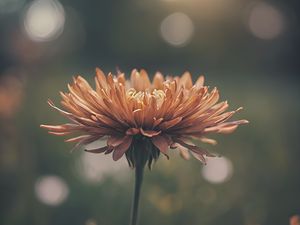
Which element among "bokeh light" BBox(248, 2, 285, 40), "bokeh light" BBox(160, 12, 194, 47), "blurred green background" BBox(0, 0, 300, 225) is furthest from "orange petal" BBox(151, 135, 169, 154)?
"bokeh light" BBox(160, 12, 194, 47)

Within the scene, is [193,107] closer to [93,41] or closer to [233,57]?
[233,57]

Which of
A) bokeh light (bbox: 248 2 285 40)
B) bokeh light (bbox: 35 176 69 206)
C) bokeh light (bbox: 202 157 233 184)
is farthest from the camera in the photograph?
bokeh light (bbox: 248 2 285 40)

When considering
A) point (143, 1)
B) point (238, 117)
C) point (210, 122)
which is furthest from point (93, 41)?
point (210, 122)

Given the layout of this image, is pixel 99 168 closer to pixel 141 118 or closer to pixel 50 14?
pixel 141 118

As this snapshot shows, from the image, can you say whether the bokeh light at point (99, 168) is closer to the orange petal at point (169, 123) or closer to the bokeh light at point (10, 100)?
the bokeh light at point (10, 100)

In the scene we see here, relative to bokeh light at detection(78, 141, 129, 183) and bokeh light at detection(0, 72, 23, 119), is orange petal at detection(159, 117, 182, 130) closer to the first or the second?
bokeh light at detection(78, 141, 129, 183)

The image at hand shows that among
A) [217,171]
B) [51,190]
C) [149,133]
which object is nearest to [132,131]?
[149,133]
